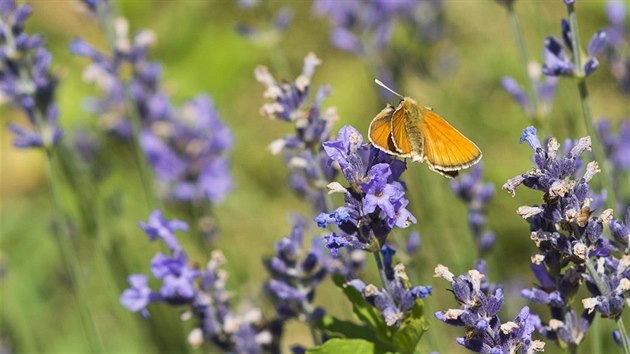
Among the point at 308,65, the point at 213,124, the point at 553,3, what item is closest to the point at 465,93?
the point at 553,3

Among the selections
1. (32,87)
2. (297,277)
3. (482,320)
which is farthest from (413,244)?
(32,87)

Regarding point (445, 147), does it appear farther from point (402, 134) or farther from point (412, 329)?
point (412, 329)

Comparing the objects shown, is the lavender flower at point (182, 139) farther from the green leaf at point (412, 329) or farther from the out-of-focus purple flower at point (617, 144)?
the green leaf at point (412, 329)

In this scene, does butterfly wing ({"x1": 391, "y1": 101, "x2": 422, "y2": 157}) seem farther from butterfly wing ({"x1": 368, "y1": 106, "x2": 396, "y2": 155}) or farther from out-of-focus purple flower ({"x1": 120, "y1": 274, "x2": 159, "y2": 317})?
out-of-focus purple flower ({"x1": 120, "y1": 274, "x2": 159, "y2": 317})

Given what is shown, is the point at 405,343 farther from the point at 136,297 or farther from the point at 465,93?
the point at 465,93

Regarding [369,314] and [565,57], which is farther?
[565,57]

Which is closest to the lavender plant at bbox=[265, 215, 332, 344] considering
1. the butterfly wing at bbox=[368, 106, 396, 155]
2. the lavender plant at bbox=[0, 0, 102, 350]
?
the butterfly wing at bbox=[368, 106, 396, 155]
